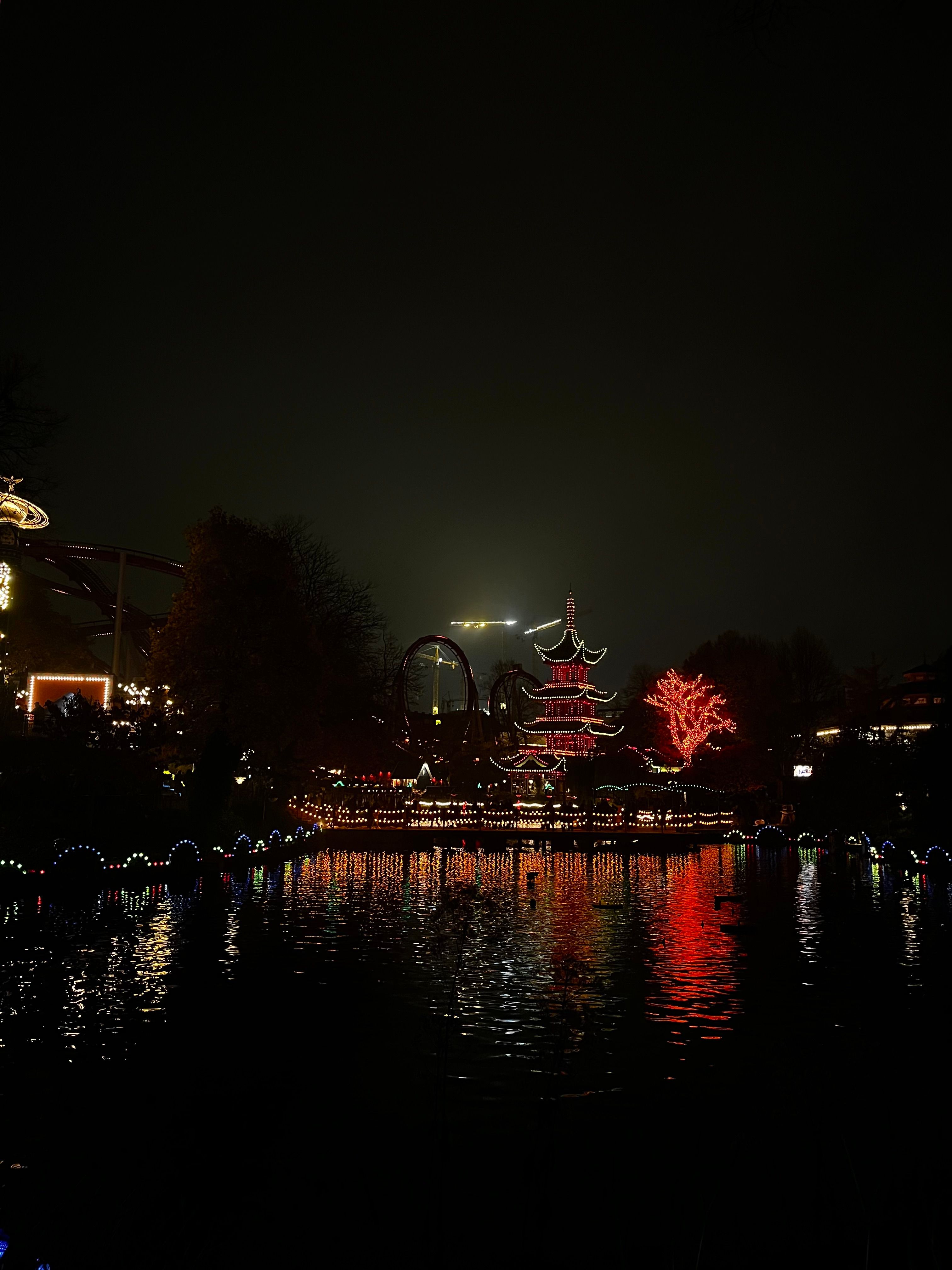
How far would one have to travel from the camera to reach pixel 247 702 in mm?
33594

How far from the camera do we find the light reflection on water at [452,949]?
34.1ft

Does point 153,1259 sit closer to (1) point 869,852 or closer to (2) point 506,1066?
(2) point 506,1066

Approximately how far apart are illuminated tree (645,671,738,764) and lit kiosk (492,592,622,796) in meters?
9.57

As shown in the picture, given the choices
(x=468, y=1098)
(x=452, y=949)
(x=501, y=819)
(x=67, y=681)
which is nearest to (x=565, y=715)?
(x=501, y=819)

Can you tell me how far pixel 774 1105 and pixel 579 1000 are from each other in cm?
383

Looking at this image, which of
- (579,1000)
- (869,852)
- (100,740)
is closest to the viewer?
(579,1000)

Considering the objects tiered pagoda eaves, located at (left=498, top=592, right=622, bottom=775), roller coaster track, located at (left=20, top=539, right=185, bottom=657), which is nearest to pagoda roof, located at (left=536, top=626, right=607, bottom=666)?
tiered pagoda eaves, located at (left=498, top=592, right=622, bottom=775)

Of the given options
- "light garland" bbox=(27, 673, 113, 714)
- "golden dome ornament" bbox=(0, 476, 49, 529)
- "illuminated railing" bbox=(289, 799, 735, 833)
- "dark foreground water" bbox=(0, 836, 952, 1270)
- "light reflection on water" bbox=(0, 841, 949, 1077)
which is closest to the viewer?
"dark foreground water" bbox=(0, 836, 952, 1270)

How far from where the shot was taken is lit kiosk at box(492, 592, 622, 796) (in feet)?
267

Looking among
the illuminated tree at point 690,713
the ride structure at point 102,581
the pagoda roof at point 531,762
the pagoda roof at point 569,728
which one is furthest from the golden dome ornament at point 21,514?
the pagoda roof at point 569,728

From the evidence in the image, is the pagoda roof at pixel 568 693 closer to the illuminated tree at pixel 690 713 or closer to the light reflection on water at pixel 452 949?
the illuminated tree at pixel 690 713

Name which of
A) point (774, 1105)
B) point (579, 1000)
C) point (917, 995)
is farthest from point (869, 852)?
point (774, 1105)

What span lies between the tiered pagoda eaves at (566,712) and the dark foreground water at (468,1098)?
215 ft

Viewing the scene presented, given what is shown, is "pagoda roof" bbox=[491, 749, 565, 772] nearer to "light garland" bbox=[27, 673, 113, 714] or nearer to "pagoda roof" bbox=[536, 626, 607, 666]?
"pagoda roof" bbox=[536, 626, 607, 666]
